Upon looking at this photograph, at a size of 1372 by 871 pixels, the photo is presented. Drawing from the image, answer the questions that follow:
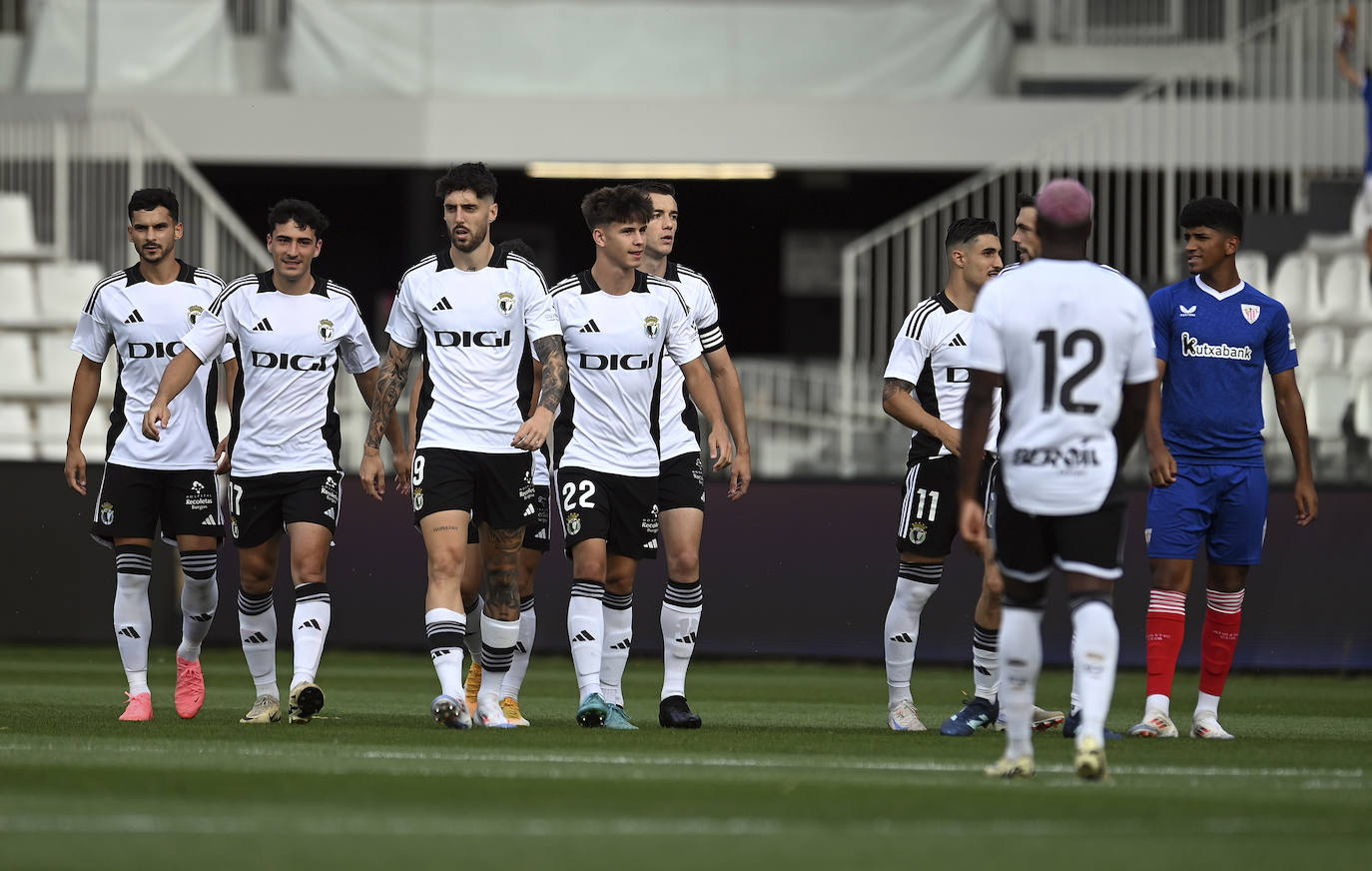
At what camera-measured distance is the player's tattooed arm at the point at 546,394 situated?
8.85 metres

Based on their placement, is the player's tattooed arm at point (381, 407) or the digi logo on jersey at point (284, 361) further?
the digi logo on jersey at point (284, 361)

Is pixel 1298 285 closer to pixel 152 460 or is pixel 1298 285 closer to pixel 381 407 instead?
pixel 381 407

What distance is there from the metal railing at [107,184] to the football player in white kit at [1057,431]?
13510mm

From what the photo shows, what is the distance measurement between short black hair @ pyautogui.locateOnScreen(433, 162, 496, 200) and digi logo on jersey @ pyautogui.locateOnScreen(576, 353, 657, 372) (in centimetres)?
91

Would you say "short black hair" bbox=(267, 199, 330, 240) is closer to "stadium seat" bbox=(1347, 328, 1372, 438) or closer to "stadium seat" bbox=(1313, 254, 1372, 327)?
"stadium seat" bbox=(1347, 328, 1372, 438)

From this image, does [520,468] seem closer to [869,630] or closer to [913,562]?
[913,562]

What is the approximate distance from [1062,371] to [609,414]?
3074mm

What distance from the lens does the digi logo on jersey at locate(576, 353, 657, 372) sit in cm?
970

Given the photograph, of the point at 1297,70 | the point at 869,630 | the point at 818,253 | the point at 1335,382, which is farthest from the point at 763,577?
the point at 818,253

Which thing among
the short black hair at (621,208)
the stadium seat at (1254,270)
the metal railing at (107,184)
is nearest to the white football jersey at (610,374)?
the short black hair at (621,208)

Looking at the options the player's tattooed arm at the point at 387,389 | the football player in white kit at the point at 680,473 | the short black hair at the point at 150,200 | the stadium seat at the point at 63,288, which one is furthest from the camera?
the stadium seat at the point at 63,288

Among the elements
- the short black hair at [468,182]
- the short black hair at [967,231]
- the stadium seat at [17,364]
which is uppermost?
the short black hair at [468,182]

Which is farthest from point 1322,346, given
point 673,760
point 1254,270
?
point 673,760

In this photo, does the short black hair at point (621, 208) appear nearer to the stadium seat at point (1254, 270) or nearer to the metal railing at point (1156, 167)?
the metal railing at point (1156, 167)
